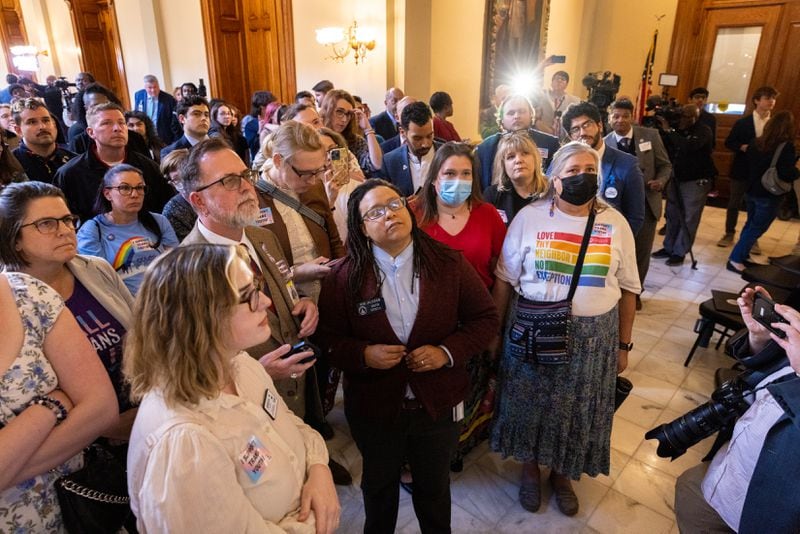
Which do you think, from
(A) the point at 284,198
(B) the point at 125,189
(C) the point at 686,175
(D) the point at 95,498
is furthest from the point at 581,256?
(C) the point at 686,175

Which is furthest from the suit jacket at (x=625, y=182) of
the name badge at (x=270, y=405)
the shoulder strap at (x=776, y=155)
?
the shoulder strap at (x=776, y=155)

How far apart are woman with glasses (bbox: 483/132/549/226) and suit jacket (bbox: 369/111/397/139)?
8.41 feet

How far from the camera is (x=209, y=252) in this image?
1.05m

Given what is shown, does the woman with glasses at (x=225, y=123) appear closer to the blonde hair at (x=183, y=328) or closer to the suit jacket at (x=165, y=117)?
the suit jacket at (x=165, y=117)

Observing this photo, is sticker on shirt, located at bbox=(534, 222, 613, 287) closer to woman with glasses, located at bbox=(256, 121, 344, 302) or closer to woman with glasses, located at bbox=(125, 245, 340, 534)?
woman with glasses, located at bbox=(256, 121, 344, 302)

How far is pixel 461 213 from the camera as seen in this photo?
2.20m

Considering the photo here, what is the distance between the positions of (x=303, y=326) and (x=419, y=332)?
1.36ft

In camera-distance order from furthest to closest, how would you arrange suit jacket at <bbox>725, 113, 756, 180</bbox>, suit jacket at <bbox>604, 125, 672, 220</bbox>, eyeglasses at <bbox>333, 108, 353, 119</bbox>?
suit jacket at <bbox>725, 113, 756, 180</bbox>, suit jacket at <bbox>604, 125, 672, 220</bbox>, eyeglasses at <bbox>333, 108, 353, 119</bbox>

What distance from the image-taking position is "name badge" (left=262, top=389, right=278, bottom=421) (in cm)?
118

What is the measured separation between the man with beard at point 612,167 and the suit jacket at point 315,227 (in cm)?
174

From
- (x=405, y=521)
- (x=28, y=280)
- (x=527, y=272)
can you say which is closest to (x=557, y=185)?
(x=527, y=272)

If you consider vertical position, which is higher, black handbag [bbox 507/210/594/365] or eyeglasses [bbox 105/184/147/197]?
eyeglasses [bbox 105/184/147/197]

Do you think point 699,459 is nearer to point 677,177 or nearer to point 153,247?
point 153,247

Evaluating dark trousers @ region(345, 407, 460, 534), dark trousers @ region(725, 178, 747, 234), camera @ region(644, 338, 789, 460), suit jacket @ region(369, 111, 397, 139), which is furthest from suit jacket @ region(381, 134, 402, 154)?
dark trousers @ region(725, 178, 747, 234)
